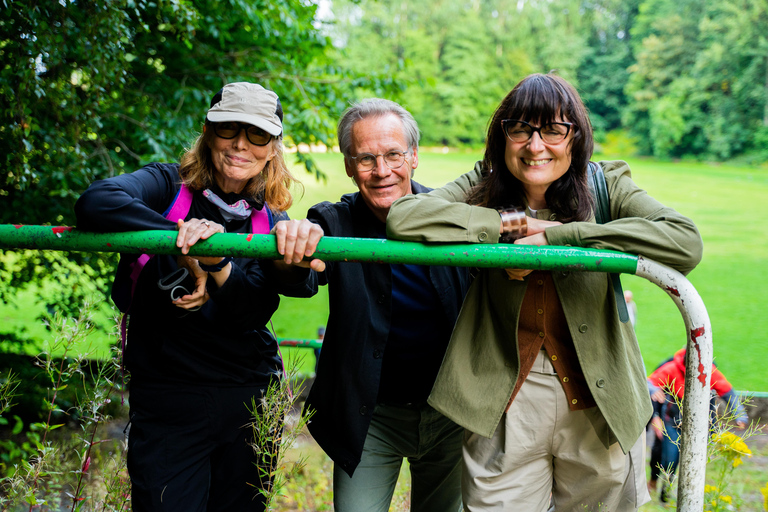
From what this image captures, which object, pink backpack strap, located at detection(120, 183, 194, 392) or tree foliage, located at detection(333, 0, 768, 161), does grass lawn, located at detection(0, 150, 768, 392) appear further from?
tree foliage, located at detection(333, 0, 768, 161)

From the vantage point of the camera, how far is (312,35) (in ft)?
17.3

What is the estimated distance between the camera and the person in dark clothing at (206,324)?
1.86 metres

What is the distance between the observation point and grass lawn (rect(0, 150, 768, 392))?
49.4 feet

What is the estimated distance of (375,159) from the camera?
2.16 metres

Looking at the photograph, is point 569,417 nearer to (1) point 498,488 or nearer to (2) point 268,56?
(1) point 498,488

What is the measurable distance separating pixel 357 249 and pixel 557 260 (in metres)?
0.46

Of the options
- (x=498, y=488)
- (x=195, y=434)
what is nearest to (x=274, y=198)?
(x=195, y=434)

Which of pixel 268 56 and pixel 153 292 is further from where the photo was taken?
pixel 268 56

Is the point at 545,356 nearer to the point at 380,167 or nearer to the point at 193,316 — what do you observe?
the point at 380,167

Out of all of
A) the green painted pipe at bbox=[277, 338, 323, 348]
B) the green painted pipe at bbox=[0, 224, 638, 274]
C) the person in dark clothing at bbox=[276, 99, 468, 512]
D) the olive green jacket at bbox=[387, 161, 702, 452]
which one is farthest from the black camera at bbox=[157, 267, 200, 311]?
the green painted pipe at bbox=[277, 338, 323, 348]

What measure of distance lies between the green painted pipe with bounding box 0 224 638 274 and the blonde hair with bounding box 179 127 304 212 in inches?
18.8

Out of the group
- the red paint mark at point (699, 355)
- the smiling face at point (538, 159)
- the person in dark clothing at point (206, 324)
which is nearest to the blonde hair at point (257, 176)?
the person in dark clothing at point (206, 324)

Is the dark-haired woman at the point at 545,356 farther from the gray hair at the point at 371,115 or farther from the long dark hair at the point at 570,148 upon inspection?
the gray hair at the point at 371,115

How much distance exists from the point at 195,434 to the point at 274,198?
2.62ft
